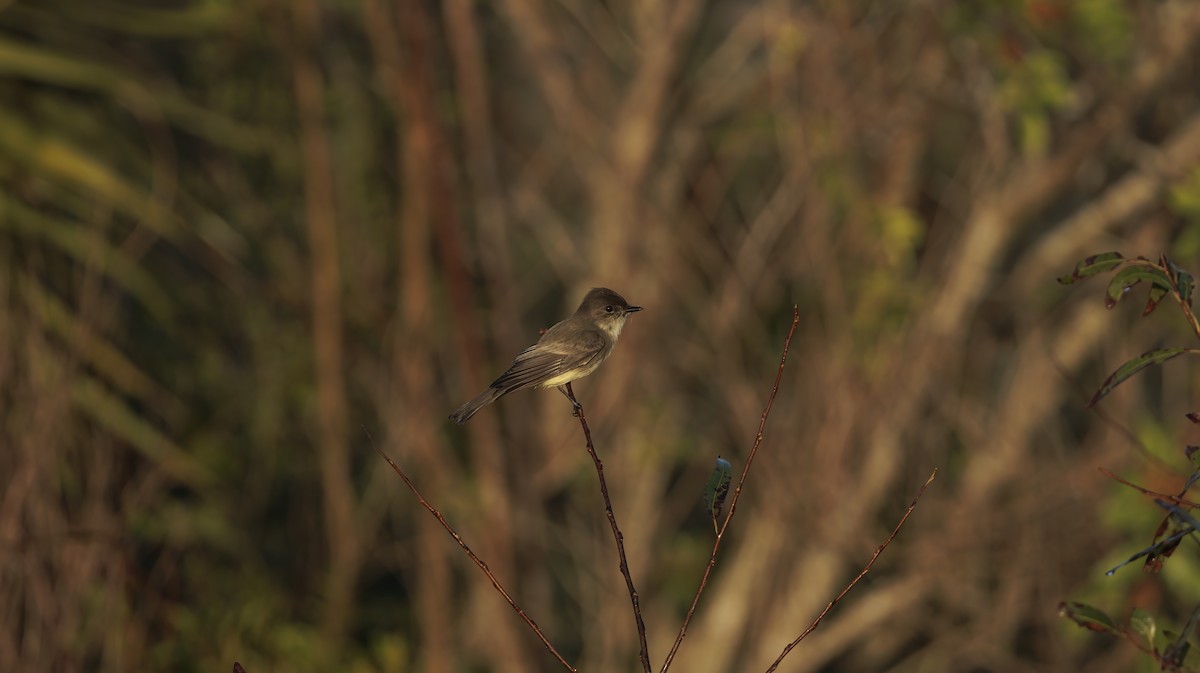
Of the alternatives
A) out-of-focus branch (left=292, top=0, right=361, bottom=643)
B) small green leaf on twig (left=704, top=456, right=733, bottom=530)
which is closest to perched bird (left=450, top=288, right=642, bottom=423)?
small green leaf on twig (left=704, top=456, right=733, bottom=530)

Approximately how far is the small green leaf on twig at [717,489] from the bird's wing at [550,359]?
3.97 ft

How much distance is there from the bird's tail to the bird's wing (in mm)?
25

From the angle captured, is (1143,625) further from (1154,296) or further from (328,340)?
(328,340)

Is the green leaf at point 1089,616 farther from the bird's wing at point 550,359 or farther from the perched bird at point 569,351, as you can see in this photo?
the bird's wing at point 550,359

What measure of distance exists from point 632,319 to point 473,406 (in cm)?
498

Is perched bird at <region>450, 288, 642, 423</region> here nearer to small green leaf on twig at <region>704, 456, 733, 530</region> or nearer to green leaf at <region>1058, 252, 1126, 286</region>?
small green leaf on twig at <region>704, 456, 733, 530</region>

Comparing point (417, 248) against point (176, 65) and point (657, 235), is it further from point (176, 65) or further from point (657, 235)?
point (176, 65)

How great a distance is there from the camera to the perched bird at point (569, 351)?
3.66 metres

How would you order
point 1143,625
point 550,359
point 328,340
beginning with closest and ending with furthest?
point 1143,625 < point 550,359 < point 328,340

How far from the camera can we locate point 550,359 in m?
3.87

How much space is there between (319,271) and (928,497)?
11.5 feet

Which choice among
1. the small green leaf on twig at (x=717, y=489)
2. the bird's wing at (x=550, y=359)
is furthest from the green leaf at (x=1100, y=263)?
the bird's wing at (x=550, y=359)

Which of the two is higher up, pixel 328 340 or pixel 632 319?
pixel 328 340

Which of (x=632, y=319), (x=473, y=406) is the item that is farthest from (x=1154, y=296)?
(x=632, y=319)
